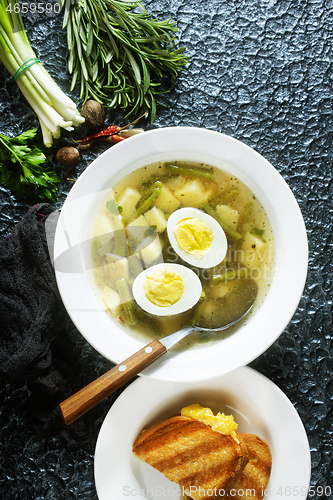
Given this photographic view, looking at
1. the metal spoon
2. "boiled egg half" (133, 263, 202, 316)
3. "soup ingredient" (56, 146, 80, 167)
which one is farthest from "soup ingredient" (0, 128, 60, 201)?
the metal spoon

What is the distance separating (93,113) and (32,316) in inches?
37.6

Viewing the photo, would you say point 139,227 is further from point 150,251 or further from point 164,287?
point 164,287

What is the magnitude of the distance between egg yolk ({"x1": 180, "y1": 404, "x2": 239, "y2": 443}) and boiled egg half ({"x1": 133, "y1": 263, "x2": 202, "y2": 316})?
431mm

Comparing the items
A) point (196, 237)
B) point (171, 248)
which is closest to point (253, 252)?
point (196, 237)

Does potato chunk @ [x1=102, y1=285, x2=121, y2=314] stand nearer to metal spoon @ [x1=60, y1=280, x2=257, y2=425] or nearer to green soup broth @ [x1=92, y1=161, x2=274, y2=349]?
green soup broth @ [x1=92, y1=161, x2=274, y2=349]

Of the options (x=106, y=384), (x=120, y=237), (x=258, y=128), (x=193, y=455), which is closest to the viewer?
(x=106, y=384)

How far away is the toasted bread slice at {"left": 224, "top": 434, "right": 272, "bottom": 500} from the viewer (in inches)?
61.4

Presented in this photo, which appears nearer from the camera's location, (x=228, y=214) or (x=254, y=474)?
(x=254, y=474)

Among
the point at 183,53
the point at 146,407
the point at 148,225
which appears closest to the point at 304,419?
the point at 146,407

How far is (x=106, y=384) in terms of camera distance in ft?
4.19

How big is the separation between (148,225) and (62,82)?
81 centimetres

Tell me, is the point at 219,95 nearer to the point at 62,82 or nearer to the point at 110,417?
the point at 62,82

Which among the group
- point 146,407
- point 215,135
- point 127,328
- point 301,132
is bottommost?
point 146,407

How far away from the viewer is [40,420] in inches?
64.6
